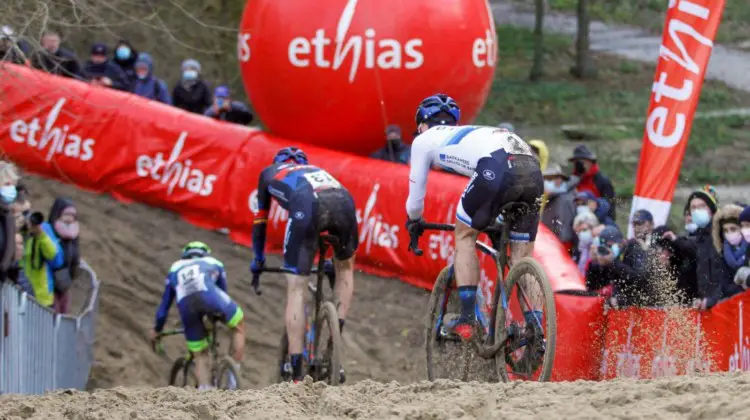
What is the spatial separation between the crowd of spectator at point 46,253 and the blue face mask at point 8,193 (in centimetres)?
35

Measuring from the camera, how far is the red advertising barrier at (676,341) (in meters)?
9.16

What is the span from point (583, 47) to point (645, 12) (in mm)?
6621

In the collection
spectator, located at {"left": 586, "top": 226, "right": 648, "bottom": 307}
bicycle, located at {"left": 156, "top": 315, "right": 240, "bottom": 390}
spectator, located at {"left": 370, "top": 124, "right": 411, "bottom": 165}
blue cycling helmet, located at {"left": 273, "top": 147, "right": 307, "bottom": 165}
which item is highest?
spectator, located at {"left": 370, "top": 124, "right": 411, "bottom": 165}

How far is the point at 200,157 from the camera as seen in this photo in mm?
16797

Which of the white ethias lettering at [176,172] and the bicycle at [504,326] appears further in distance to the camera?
the white ethias lettering at [176,172]

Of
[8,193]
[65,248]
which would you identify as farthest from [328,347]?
[65,248]

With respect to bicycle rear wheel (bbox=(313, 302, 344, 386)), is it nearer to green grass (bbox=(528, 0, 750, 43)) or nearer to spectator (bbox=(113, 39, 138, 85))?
spectator (bbox=(113, 39, 138, 85))

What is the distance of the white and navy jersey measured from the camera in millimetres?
8680

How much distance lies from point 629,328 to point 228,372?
375 centimetres

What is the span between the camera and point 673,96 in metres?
12.6

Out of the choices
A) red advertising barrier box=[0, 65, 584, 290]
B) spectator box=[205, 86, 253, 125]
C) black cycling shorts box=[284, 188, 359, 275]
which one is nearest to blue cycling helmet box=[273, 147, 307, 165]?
black cycling shorts box=[284, 188, 359, 275]

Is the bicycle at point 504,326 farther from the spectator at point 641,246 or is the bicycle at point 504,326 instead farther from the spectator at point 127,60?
the spectator at point 127,60

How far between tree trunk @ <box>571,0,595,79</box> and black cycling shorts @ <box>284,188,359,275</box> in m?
16.9

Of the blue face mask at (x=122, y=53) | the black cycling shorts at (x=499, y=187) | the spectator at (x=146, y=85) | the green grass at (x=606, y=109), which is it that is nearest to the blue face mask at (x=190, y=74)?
the spectator at (x=146, y=85)
